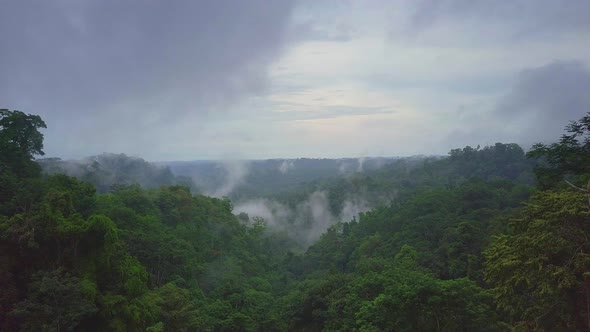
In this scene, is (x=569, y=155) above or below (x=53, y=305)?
above

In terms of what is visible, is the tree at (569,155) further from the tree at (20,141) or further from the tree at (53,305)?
the tree at (20,141)

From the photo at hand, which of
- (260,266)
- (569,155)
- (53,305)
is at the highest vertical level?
(569,155)

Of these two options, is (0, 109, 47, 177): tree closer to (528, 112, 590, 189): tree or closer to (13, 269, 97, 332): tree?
(13, 269, 97, 332): tree

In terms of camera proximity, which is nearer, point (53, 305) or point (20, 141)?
point (53, 305)

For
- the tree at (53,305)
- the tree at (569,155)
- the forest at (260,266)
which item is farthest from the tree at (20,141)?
the tree at (569,155)

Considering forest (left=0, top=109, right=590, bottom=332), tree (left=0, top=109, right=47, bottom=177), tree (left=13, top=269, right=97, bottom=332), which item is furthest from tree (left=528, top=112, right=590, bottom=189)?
tree (left=0, top=109, right=47, bottom=177)

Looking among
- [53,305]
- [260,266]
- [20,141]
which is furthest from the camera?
[260,266]

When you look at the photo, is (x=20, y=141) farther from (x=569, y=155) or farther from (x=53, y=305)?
(x=569, y=155)

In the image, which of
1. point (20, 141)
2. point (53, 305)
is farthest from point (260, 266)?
point (53, 305)

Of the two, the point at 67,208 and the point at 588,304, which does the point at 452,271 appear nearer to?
the point at 588,304
